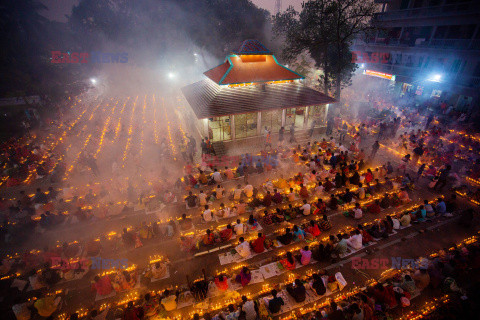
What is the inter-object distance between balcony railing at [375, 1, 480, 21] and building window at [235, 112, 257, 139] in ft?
68.9

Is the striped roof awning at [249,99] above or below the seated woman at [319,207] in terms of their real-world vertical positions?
above

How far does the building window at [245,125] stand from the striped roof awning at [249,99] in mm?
1592

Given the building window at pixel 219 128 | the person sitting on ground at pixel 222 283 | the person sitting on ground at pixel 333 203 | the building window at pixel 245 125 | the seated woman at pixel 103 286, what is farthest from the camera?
the building window at pixel 245 125

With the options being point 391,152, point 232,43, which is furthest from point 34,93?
point 391,152

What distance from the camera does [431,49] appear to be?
2516 cm

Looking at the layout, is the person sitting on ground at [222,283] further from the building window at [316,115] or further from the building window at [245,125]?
the building window at [316,115]

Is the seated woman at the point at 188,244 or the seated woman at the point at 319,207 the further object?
the seated woman at the point at 319,207

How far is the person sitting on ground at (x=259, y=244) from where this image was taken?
29.7 feet

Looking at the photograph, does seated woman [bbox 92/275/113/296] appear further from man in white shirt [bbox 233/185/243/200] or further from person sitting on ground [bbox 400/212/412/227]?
person sitting on ground [bbox 400/212/412/227]

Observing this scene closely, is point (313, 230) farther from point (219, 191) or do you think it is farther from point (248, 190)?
point (219, 191)

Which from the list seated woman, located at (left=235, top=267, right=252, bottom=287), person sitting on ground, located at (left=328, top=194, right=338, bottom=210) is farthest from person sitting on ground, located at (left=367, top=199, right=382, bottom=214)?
seated woman, located at (left=235, top=267, right=252, bottom=287)

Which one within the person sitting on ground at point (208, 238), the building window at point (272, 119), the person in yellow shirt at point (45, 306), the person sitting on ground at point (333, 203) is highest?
the building window at point (272, 119)

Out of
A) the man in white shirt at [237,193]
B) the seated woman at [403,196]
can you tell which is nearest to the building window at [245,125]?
the man in white shirt at [237,193]

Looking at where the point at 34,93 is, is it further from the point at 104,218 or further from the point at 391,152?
the point at 391,152
